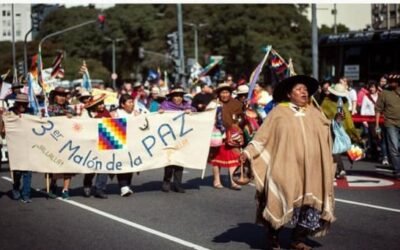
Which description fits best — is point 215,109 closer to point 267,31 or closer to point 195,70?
point 195,70

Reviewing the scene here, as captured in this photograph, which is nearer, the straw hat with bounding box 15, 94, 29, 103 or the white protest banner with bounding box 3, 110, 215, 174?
the white protest banner with bounding box 3, 110, 215, 174

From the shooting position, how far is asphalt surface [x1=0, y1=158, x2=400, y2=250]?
25.0 ft

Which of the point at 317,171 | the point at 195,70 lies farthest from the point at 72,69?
the point at 317,171

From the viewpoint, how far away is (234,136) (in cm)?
Result: 1187

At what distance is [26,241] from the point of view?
7.93 m

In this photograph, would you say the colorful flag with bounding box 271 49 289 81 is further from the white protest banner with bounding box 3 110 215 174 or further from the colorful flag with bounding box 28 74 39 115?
the colorful flag with bounding box 28 74 39 115

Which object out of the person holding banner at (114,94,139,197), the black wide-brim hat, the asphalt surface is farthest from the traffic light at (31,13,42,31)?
the black wide-brim hat

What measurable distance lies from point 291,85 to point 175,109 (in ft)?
16.1

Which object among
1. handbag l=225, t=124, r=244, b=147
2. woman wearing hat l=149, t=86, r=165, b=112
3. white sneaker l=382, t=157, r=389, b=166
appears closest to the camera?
handbag l=225, t=124, r=244, b=147

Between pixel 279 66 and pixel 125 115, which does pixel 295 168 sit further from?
pixel 279 66

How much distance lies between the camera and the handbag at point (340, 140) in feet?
35.1

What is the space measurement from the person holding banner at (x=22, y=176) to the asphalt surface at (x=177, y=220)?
5.9 inches

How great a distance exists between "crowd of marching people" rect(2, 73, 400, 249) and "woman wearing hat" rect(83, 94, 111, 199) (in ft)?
0.05

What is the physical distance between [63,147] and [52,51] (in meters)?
70.3
